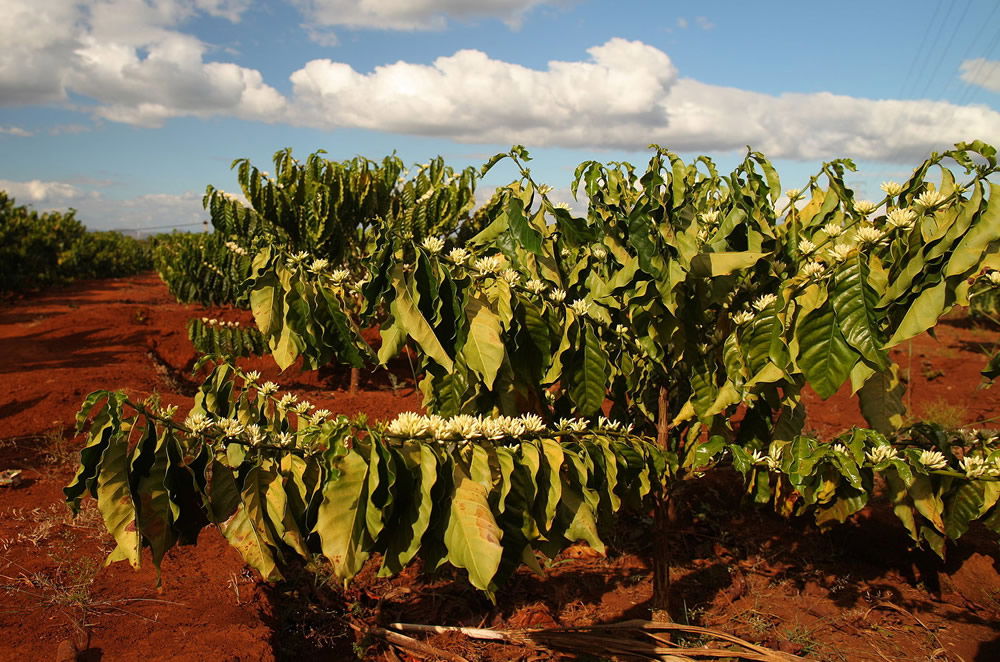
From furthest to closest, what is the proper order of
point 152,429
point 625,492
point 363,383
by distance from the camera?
point 363,383 → point 625,492 → point 152,429

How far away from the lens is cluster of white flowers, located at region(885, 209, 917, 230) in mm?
2008

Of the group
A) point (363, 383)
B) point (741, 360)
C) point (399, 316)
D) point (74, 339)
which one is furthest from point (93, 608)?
point (74, 339)

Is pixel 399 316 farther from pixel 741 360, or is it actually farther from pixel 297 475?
pixel 741 360

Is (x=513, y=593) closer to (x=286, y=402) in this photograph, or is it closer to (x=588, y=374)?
(x=588, y=374)

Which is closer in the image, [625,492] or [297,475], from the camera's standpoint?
[297,475]

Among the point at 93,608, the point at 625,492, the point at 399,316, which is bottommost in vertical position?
the point at 93,608

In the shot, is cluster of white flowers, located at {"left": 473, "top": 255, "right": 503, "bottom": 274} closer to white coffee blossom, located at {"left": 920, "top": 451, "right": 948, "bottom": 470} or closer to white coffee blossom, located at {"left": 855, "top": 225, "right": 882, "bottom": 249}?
white coffee blossom, located at {"left": 855, "top": 225, "right": 882, "bottom": 249}

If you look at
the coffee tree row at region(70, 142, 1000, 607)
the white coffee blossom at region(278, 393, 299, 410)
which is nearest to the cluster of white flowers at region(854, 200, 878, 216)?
the coffee tree row at region(70, 142, 1000, 607)

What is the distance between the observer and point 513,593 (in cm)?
387

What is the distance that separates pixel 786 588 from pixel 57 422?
5764mm

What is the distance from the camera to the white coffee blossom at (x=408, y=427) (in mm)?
1747

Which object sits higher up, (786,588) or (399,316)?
(399,316)

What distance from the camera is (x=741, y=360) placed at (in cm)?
247

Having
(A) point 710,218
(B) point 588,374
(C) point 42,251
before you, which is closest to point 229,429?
(B) point 588,374
